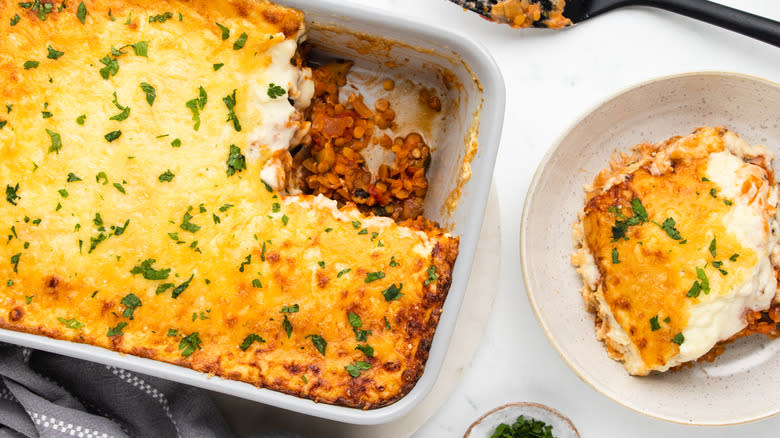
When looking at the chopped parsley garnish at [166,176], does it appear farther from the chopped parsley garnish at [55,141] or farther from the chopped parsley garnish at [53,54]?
the chopped parsley garnish at [53,54]

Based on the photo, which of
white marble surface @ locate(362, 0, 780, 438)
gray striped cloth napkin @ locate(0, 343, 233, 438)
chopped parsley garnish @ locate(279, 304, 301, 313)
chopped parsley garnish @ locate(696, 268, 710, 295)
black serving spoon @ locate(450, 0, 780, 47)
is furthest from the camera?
white marble surface @ locate(362, 0, 780, 438)

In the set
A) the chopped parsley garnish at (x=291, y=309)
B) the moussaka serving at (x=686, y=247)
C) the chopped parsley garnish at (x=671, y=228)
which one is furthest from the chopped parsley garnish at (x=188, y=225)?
the chopped parsley garnish at (x=671, y=228)

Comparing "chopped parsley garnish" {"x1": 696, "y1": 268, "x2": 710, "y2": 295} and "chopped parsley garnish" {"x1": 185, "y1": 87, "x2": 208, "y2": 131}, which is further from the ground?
"chopped parsley garnish" {"x1": 185, "y1": 87, "x2": 208, "y2": 131}

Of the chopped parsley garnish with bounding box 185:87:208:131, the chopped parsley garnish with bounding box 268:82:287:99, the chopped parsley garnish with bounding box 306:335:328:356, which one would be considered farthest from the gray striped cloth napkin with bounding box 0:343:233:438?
the chopped parsley garnish with bounding box 268:82:287:99

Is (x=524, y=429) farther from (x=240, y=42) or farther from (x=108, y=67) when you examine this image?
(x=108, y=67)

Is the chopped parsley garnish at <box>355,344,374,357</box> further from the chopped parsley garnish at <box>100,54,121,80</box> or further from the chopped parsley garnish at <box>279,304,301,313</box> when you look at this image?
the chopped parsley garnish at <box>100,54,121,80</box>
